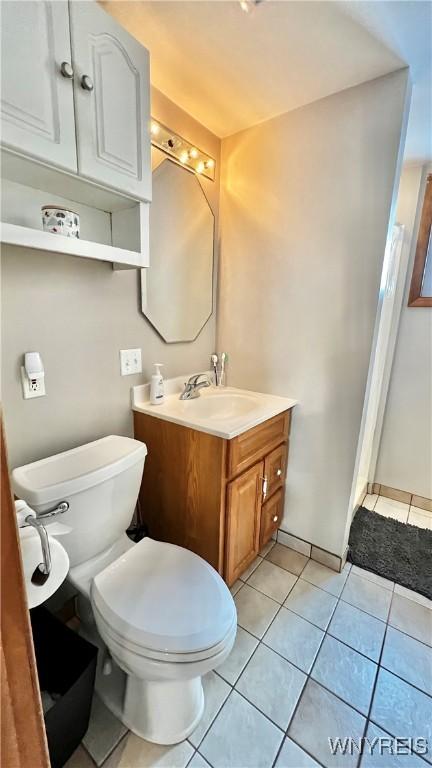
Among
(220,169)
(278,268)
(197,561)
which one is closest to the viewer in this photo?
(197,561)

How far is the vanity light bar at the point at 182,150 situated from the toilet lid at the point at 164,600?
5.46ft

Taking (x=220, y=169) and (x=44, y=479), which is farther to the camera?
(x=220, y=169)

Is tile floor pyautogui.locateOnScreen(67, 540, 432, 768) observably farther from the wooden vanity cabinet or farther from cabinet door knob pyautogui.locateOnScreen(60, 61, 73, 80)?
cabinet door knob pyautogui.locateOnScreen(60, 61, 73, 80)

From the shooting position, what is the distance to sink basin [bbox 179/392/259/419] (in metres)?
1.56

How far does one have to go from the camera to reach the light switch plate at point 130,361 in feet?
4.45

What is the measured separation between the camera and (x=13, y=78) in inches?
29.6

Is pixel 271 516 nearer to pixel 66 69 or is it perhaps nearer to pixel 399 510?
pixel 399 510

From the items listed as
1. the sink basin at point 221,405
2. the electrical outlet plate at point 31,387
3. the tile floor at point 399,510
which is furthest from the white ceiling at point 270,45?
the tile floor at point 399,510

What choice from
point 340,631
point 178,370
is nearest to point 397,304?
point 178,370

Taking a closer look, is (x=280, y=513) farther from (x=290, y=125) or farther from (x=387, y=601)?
(x=290, y=125)

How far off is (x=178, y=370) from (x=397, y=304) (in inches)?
60.8

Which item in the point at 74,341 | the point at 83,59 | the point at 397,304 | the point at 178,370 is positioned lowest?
the point at 178,370

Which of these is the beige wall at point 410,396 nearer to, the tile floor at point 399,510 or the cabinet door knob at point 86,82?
the tile floor at point 399,510

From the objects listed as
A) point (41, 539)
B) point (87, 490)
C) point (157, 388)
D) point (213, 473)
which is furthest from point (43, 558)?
point (157, 388)
